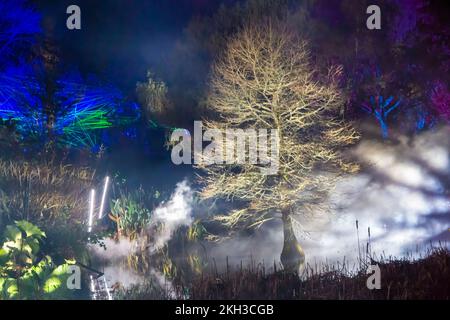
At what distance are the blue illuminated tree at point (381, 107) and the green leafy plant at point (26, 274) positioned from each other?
15409 millimetres

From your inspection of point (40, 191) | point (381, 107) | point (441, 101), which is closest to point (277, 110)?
point (40, 191)

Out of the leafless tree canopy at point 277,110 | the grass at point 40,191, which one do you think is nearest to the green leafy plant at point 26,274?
the grass at point 40,191

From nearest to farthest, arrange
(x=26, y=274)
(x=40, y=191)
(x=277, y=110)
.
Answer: (x=26, y=274) → (x=277, y=110) → (x=40, y=191)

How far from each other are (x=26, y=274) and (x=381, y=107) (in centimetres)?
1646

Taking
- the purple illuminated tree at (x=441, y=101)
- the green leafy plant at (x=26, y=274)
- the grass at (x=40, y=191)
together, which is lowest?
the green leafy plant at (x=26, y=274)

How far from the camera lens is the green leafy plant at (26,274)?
23.3ft

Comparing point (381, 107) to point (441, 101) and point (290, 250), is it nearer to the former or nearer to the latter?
point (441, 101)

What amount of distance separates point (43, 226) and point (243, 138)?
201 inches

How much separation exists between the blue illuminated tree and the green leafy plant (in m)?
15.4

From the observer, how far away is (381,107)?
64.1 ft

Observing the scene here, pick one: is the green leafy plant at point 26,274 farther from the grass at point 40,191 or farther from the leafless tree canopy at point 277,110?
the leafless tree canopy at point 277,110

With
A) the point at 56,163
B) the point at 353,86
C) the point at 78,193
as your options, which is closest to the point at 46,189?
the point at 78,193
